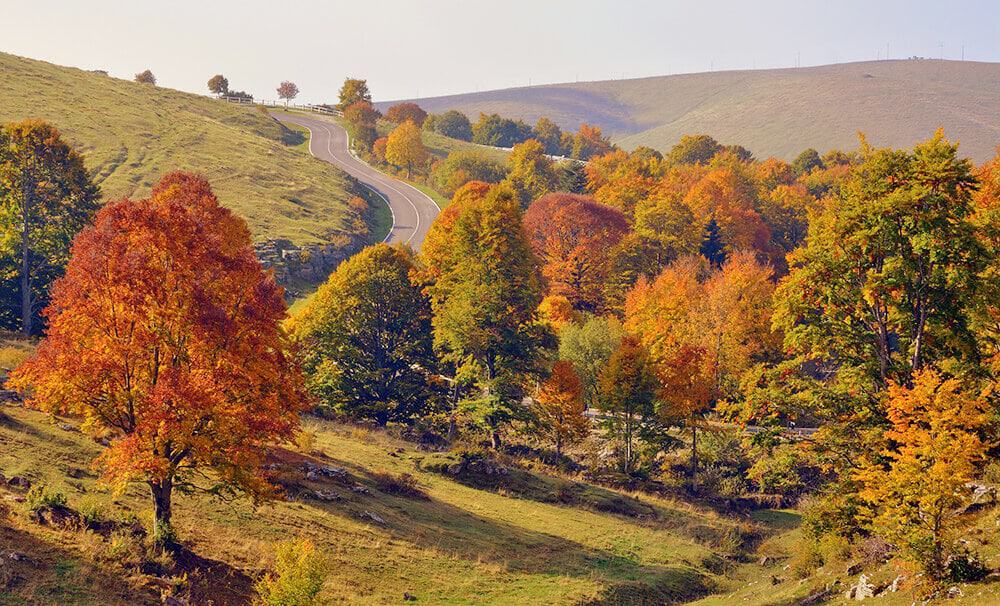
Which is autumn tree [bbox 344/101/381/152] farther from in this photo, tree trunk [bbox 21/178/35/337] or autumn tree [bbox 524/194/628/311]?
tree trunk [bbox 21/178/35/337]

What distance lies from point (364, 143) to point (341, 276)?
125m

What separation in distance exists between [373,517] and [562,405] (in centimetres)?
2271

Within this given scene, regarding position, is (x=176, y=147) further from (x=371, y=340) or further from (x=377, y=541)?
(x=377, y=541)

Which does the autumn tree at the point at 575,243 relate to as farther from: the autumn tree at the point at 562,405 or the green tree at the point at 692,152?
the green tree at the point at 692,152

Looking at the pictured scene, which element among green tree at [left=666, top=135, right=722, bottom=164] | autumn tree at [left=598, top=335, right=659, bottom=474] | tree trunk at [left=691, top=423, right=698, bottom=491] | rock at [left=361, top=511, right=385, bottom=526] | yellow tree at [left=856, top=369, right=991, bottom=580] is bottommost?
tree trunk at [left=691, top=423, right=698, bottom=491]

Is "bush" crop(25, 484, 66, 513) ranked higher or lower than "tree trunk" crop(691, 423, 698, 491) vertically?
higher

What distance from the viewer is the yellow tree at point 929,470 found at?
22109 mm

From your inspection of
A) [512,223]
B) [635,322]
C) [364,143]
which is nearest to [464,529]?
[512,223]

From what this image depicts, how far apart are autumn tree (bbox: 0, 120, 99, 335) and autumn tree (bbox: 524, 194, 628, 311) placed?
4459 cm

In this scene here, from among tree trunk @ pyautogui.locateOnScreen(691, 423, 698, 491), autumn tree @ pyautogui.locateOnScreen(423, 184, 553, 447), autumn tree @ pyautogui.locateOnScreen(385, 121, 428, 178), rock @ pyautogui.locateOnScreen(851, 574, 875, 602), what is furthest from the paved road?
rock @ pyautogui.locateOnScreen(851, 574, 875, 602)

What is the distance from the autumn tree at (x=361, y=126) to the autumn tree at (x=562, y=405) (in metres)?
131

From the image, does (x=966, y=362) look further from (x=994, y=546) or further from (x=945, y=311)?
(x=994, y=546)

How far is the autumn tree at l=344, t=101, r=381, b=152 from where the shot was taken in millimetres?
177500

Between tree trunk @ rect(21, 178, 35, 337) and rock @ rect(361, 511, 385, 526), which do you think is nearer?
rock @ rect(361, 511, 385, 526)
